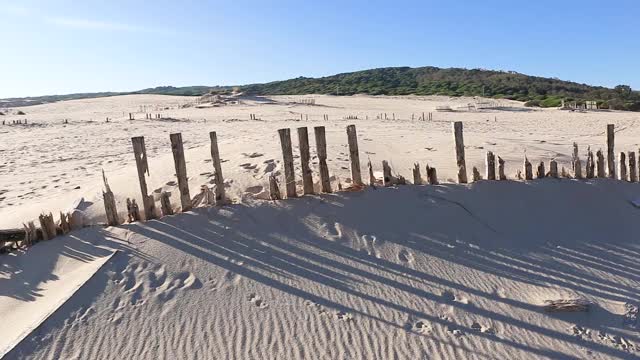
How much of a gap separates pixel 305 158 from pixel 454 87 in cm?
5754

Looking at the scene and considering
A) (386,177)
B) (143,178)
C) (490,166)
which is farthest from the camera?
(490,166)

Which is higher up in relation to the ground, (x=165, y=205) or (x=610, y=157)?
(x=165, y=205)

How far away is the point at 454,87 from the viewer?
202 feet

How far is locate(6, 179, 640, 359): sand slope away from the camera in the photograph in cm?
499

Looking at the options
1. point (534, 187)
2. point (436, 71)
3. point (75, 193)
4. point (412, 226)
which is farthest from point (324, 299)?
point (436, 71)

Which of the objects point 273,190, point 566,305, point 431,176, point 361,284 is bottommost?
point 566,305

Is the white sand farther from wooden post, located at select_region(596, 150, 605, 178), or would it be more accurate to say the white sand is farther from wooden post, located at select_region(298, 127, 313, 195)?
wooden post, located at select_region(596, 150, 605, 178)

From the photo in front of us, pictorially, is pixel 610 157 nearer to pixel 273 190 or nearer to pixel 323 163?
pixel 323 163

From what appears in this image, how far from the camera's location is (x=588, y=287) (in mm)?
6004

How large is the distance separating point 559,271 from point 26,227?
6.30 m

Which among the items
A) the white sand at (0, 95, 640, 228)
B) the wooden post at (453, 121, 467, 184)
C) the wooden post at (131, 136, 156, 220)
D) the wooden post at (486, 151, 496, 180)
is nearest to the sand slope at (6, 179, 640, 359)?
the wooden post at (131, 136, 156, 220)

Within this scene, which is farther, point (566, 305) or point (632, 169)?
point (632, 169)

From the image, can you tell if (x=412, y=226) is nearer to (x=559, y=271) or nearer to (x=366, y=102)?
(x=559, y=271)

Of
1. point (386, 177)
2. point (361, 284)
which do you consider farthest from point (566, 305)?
point (386, 177)
